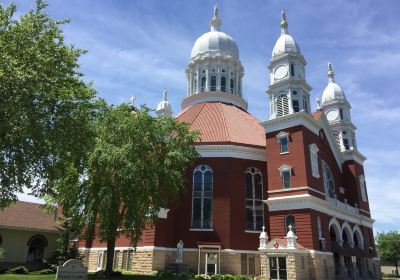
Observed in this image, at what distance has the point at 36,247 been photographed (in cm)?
3872

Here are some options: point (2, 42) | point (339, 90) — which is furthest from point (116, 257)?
point (339, 90)

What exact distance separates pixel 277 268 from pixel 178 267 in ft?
25.9

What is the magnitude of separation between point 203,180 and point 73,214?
43.5ft

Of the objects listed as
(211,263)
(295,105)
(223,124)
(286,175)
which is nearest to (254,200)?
(286,175)

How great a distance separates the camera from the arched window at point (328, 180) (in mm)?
37156

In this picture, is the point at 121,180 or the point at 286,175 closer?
the point at 121,180

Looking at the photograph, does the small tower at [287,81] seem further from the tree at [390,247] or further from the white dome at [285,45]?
the tree at [390,247]

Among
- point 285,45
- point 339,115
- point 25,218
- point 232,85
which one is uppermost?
point 232,85

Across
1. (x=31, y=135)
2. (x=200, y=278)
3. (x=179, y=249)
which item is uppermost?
(x=31, y=135)

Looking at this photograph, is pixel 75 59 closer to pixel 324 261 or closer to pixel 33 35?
pixel 33 35

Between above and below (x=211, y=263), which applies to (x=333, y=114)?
above

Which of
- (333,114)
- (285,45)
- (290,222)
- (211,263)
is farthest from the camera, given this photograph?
(333,114)

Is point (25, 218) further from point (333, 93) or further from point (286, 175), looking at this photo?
point (333, 93)

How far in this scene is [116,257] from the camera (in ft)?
112
